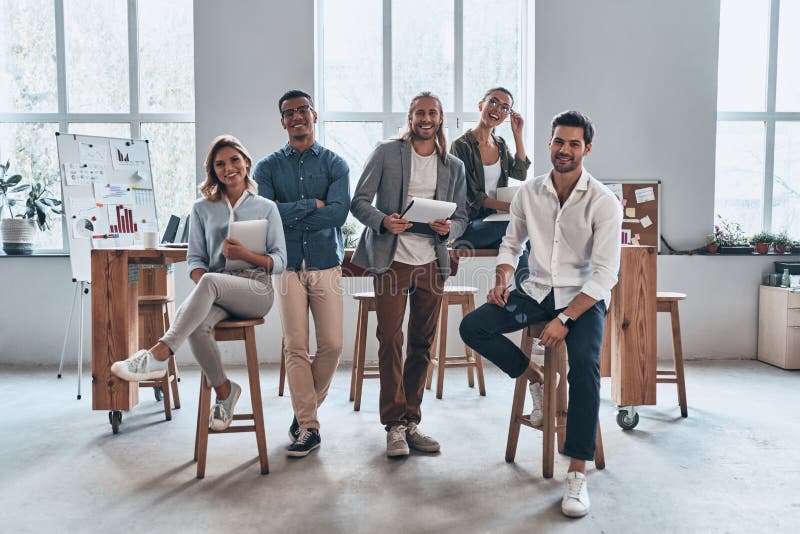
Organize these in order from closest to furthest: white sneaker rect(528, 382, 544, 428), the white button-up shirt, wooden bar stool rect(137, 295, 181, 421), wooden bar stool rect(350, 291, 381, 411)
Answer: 1. the white button-up shirt
2. white sneaker rect(528, 382, 544, 428)
3. wooden bar stool rect(137, 295, 181, 421)
4. wooden bar stool rect(350, 291, 381, 411)

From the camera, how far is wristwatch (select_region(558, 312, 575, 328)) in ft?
7.86

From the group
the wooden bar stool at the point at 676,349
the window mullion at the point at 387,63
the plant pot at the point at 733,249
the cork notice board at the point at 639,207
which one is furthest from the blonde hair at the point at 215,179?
the plant pot at the point at 733,249

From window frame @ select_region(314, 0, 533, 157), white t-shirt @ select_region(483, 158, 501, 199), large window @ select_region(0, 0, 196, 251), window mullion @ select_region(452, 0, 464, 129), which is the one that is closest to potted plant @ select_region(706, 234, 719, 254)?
window frame @ select_region(314, 0, 533, 157)

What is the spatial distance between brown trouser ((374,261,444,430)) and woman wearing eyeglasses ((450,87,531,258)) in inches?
15.4

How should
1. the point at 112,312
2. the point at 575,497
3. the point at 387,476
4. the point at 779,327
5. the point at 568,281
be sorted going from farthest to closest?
the point at 779,327
the point at 112,312
the point at 387,476
the point at 568,281
the point at 575,497

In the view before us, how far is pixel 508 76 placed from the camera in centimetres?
525

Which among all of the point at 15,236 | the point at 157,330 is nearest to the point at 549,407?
the point at 157,330

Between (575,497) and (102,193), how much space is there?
141 inches

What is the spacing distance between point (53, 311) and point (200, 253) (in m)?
2.79

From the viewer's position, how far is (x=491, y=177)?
10.4 ft

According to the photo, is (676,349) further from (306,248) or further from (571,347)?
(306,248)

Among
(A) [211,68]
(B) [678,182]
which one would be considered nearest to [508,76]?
(B) [678,182]

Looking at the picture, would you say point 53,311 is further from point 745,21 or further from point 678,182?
point 745,21

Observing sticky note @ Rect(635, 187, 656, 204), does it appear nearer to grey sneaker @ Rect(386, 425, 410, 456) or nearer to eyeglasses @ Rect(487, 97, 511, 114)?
eyeglasses @ Rect(487, 97, 511, 114)
